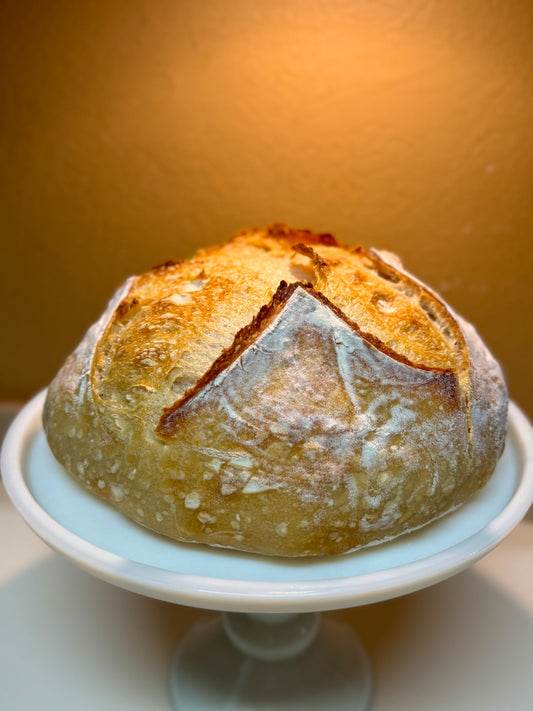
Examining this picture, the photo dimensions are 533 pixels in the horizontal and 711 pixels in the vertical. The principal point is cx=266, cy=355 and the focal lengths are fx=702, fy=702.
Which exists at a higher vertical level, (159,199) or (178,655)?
(159,199)

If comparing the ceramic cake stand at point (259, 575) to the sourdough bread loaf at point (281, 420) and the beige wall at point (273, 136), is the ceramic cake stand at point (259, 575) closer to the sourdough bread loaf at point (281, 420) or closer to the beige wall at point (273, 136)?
the sourdough bread loaf at point (281, 420)

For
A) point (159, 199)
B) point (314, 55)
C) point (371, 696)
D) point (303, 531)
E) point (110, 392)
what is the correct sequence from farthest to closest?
point (159, 199) → point (314, 55) → point (371, 696) → point (110, 392) → point (303, 531)

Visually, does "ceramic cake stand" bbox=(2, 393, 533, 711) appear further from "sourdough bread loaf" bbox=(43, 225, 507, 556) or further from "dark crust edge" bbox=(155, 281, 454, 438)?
"dark crust edge" bbox=(155, 281, 454, 438)

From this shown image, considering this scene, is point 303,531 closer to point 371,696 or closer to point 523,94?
point 371,696

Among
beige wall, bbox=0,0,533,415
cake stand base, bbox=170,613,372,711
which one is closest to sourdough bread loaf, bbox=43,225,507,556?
cake stand base, bbox=170,613,372,711

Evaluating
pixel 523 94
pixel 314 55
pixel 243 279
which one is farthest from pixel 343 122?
pixel 243 279

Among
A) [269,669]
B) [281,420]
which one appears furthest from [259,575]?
[269,669]

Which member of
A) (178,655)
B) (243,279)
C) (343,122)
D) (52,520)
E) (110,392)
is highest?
(343,122)

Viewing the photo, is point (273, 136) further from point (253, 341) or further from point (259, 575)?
point (259, 575)
